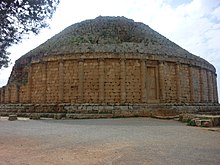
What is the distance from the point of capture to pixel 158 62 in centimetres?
2058

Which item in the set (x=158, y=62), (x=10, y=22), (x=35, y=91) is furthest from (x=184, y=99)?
(x=10, y=22)

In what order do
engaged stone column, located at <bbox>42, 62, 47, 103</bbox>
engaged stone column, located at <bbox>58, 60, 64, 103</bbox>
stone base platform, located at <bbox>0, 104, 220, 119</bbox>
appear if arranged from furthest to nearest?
engaged stone column, located at <bbox>42, 62, 47, 103</bbox>
engaged stone column, located at <bbox>58, 60, 64, 103</bbox>
stone base platform, located at <bbox>0, 104, 220, 119</bbox>

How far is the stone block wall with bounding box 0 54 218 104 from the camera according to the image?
19.2 meters

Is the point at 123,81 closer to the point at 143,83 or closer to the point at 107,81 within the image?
the point at 107,81

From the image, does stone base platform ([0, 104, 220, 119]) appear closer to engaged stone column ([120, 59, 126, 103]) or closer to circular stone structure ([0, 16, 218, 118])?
circular stone structure ([0, 16, 218, 118])

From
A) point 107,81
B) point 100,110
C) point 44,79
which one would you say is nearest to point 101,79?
point 107,81

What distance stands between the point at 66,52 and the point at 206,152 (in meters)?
16.3

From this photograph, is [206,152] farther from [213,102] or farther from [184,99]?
[213,102]

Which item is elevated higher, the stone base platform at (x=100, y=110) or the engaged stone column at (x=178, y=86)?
the engaged stone column at (x=178, y=86)

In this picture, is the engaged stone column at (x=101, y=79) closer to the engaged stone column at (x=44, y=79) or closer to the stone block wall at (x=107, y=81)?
the stone block wall at (x=107, y=81)

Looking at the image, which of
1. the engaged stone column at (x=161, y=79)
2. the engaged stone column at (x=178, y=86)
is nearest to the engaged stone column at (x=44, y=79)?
the engaged stone column at (x=161, y=79)

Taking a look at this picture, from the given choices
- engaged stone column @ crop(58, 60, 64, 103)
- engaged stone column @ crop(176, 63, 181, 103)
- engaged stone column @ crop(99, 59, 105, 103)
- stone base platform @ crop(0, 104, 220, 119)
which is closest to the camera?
stone base platform @ crop(0, 104, 220, 119)

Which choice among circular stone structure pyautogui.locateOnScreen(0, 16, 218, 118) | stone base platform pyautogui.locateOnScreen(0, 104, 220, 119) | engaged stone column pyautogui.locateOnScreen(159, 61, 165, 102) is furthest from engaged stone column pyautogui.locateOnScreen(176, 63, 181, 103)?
engaged stone column pyautogui.locateOnScreen(159, 61, 165, 102)

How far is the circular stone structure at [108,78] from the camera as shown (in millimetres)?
19094
